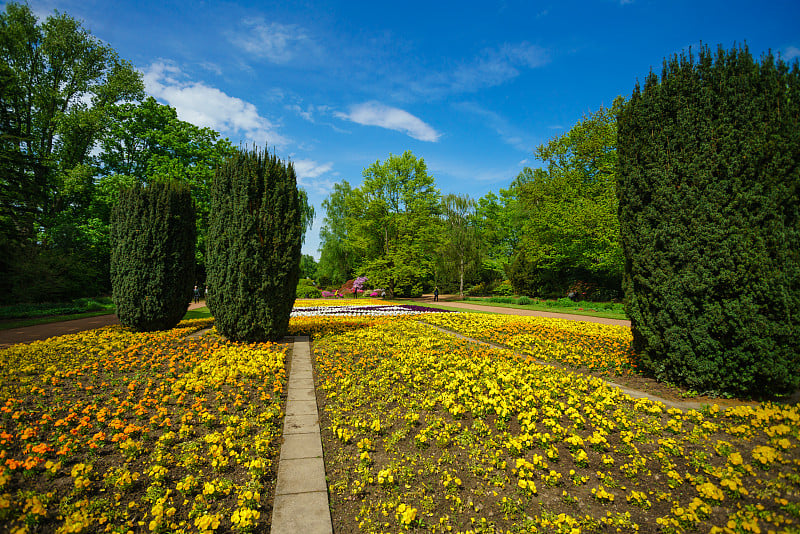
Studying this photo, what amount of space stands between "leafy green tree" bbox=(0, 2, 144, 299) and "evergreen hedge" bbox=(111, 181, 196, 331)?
1272cm

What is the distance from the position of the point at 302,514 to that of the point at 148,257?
28.7 feet

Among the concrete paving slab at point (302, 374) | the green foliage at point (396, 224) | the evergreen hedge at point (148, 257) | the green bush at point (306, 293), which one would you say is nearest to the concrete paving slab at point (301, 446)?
the concrete paving slab at point (302, 374)

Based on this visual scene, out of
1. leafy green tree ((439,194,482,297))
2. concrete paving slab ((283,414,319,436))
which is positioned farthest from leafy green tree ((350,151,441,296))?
concrete paving slab ((283,414,319,436))

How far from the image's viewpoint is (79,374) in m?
5.28

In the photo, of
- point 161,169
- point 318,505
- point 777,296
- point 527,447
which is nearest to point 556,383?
point 527,447

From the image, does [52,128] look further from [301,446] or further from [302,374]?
[301,446]

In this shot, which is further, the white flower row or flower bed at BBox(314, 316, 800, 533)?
the white flower row

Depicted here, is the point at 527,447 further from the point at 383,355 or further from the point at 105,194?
the point at 105,194

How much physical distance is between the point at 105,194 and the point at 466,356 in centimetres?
2324

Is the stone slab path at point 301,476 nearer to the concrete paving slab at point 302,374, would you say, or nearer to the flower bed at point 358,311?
the concrete paving slab at point 302,374

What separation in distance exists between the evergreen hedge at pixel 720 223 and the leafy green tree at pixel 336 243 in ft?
106

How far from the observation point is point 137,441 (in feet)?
11.4

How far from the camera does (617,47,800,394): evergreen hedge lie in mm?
4309

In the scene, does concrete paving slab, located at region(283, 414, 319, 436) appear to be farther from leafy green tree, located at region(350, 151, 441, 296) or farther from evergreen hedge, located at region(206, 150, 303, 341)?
leafy green tree, located at region(350, 151, 441, 296)
